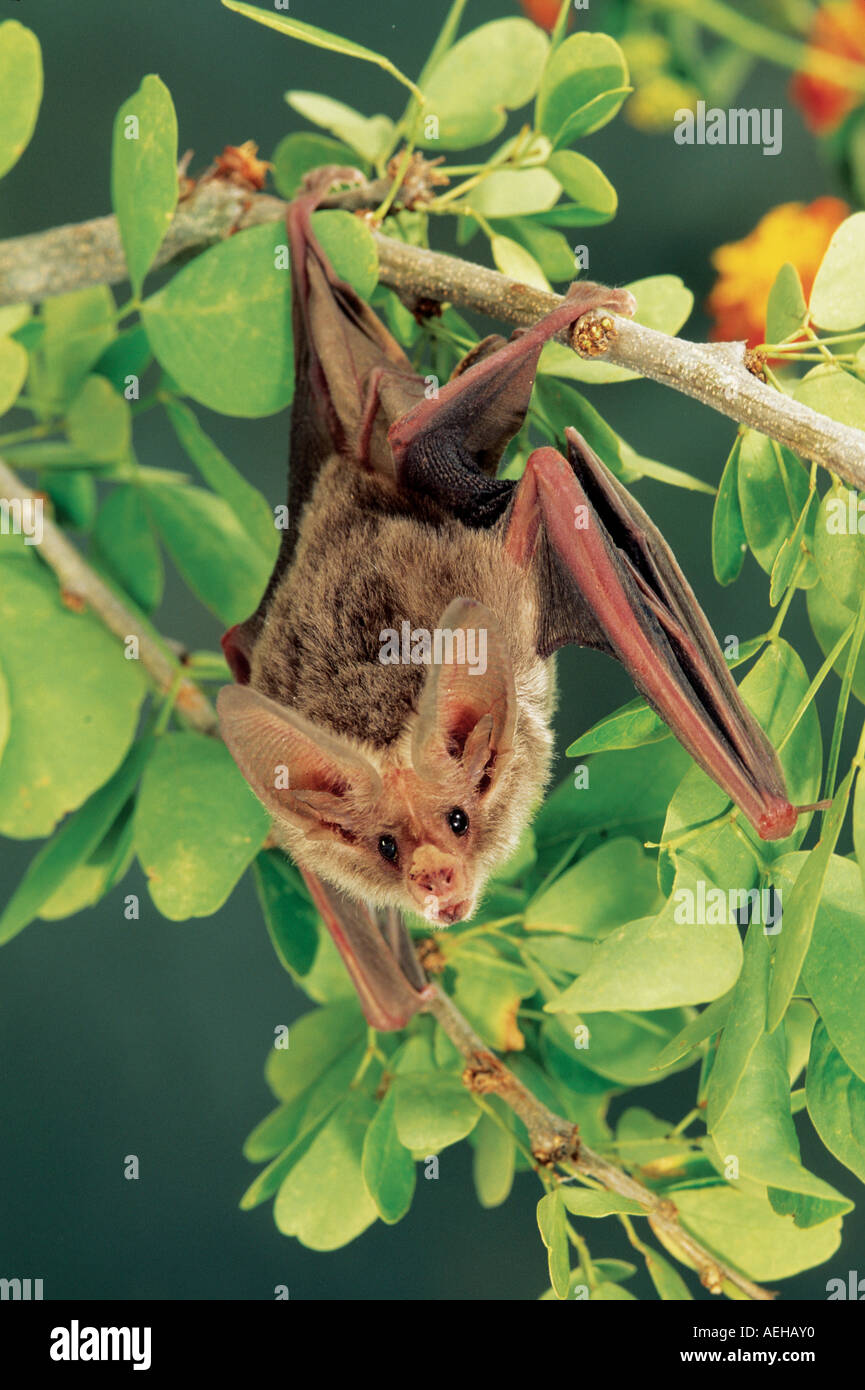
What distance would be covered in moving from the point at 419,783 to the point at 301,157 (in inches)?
64.1

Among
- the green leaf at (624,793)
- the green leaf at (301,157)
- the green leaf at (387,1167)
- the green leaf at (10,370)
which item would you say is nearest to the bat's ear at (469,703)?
the green leaf at (624,793)

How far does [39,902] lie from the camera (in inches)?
93.3

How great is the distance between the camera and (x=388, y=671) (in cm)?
206

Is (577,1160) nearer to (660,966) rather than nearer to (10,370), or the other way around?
(660,966)

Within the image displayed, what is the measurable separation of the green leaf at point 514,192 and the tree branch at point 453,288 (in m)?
0.22

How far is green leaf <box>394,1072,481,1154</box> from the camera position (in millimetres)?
1918

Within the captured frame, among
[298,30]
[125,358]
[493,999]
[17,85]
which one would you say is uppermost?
[17,85]

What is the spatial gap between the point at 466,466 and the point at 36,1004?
8.97ft

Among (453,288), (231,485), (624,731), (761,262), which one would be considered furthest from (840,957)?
(761,262)

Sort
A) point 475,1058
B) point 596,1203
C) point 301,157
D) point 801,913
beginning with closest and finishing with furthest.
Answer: point 801,913, point 596,1203, point 475,1058, point 301,157

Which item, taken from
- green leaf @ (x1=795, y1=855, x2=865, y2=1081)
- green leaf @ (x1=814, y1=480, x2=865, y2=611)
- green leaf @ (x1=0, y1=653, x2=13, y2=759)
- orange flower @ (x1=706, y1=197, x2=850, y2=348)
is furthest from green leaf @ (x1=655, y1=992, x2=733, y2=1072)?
orange flower @ (x1=706, y1=197, x2=850, y2=348)

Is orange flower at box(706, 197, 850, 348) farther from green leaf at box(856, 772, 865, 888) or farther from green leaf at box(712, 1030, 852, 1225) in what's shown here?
green leaf at box(712, 1030, 852, 1225)

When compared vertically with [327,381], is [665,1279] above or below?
below

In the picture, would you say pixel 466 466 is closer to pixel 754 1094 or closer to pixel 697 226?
pixel 754 1094
